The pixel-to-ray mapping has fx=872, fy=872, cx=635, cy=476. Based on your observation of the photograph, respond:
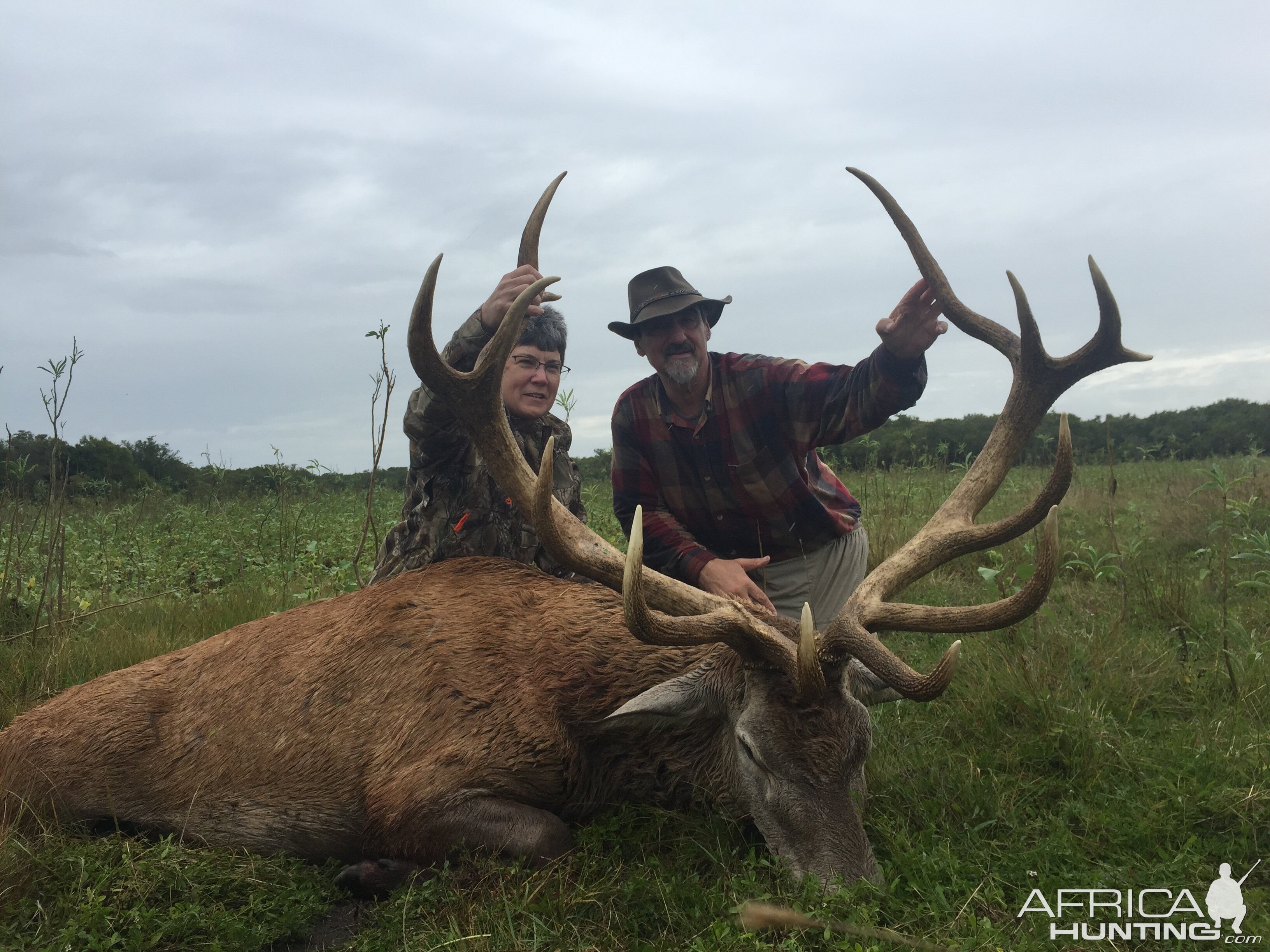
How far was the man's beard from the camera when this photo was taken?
15.6 ft

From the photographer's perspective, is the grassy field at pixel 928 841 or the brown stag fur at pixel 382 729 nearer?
the grassy field at pixel 928 841

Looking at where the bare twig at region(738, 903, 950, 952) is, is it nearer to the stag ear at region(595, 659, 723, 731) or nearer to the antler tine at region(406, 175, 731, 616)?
the stag ear at region(595, 659, 723, 731)

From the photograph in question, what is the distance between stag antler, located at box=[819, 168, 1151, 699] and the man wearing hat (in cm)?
76

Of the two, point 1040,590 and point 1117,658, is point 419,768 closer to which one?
point 1040,590

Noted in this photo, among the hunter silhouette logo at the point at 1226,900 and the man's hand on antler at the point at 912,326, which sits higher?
the man's hand on antler at the point at 912,326

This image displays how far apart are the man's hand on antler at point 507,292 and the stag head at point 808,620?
30 cm

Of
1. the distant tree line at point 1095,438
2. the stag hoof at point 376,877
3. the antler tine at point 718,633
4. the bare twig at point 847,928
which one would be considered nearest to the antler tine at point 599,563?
the antler tine at point 718,633

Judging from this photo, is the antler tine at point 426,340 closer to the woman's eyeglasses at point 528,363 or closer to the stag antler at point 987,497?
the woman's eyeglasses at point 528,363

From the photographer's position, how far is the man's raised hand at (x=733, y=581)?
3676mm

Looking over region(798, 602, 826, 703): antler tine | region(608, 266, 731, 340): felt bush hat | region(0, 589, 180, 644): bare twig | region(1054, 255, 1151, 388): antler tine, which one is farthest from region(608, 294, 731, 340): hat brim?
region(0, 589, 180, 644): bare twig

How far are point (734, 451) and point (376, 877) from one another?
2800mm

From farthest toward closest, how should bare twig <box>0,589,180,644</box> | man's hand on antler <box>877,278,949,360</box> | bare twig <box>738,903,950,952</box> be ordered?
bare twig <box>0,589,180,644</box>
man's hand on antler <box>877,278,949,360</box>
bare twig <box>738,903,950,952</box>

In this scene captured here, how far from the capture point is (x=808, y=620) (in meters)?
2.58

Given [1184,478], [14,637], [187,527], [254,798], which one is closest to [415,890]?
[254,798]
